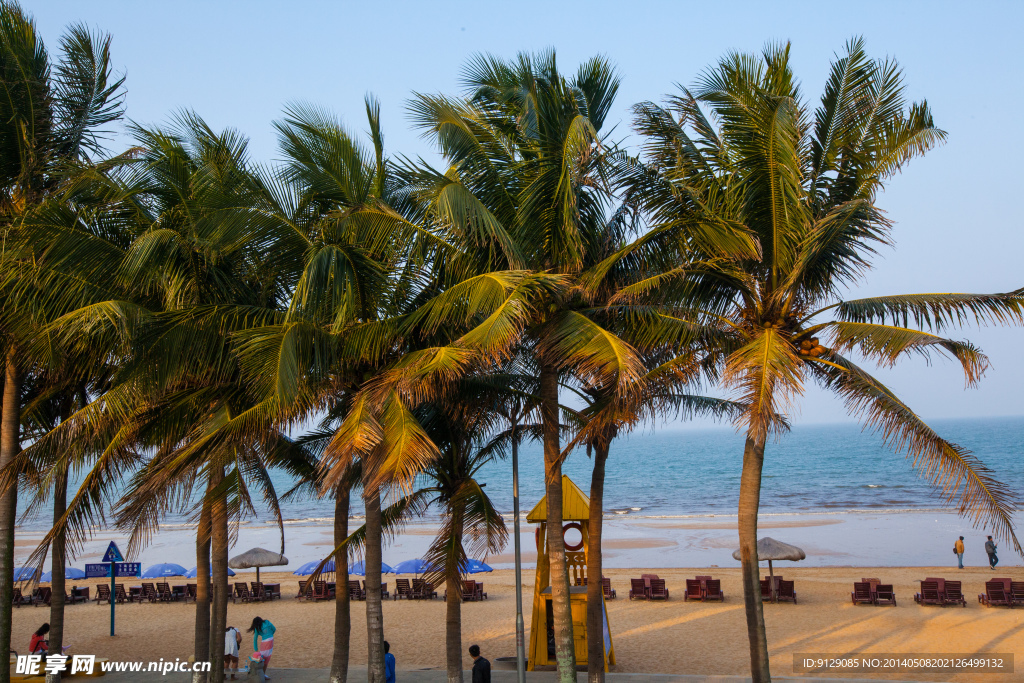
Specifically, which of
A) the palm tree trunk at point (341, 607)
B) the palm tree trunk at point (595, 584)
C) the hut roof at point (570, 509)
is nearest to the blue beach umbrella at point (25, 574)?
the palm tree trunk at point (341, 607)

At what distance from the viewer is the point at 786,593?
62.3 feet

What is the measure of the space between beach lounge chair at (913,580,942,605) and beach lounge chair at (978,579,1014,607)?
0.86 m

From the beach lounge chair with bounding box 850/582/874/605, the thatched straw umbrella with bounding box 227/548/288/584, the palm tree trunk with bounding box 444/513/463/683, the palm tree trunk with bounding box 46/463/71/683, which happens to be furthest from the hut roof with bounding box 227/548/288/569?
the beach lounge chair with bounding box 850/582/874/605

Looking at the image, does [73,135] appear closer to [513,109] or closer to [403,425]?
[513,109]

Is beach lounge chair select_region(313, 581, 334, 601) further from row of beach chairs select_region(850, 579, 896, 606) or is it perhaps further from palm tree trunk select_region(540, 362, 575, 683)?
palm tree trunk select_region(540, 362, 575, 683)

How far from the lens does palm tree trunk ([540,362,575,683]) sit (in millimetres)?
8758

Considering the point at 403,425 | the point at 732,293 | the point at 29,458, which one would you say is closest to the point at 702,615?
the point at 732,293

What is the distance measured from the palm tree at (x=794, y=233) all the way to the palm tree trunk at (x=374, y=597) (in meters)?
4.19

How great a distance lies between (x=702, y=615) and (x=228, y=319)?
13.1 metres

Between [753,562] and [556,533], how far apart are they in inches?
86.9

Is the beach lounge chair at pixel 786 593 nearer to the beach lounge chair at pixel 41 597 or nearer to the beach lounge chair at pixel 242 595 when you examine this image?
the beach lounge chair at pixel 242 595

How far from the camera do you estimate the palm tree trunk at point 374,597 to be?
9.17 meters

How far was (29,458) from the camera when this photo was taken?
978 cm

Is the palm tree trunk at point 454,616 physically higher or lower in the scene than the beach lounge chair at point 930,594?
higher
